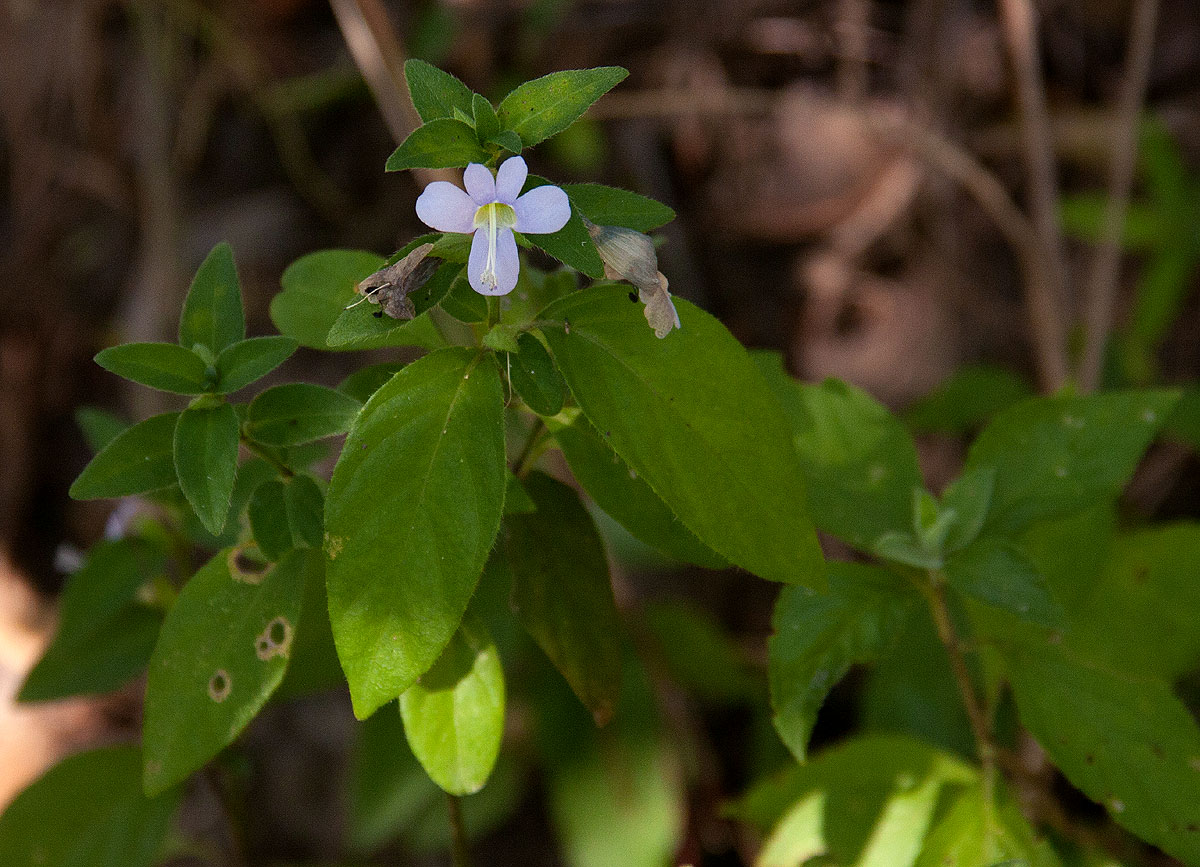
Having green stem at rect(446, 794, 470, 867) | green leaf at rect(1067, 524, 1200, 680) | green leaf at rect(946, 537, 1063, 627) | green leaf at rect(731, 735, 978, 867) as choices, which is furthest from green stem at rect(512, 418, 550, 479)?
green leaf at rect(1067, 524, 1200, 680)

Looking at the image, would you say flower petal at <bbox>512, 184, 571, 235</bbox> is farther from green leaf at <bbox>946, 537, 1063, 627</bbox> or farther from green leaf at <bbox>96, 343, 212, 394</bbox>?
green leaf at <bbox>946, 537, 1063, 627</bbox>

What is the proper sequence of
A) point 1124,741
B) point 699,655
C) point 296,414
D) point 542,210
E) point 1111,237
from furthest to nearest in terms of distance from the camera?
point 1111,237
point 699,655
point 1124,741
point 296,414
point 542,210

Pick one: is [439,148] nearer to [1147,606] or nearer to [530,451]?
[530,451]

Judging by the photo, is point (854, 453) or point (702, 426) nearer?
point (702, 426)

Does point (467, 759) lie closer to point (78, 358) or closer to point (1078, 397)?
point (1078, 397)

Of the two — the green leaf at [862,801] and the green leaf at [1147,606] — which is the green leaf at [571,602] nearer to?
the green leaf at [862,801]

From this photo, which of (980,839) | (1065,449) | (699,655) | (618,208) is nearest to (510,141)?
(618,208)

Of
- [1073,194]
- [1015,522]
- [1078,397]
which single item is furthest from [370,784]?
[1073,194]
